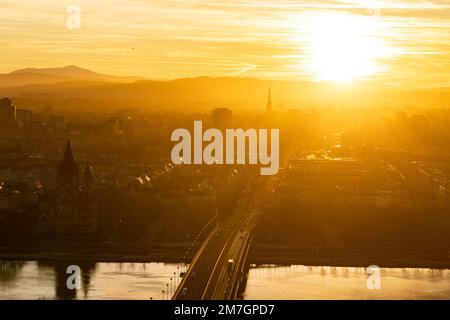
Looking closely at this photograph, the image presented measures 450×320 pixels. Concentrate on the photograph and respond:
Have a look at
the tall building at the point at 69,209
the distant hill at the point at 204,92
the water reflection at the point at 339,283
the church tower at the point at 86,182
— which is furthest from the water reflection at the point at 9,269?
the distant hill at the point at 204,92

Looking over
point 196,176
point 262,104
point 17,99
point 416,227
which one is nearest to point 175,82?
point 262,104

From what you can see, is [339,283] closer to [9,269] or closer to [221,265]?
[221,265]

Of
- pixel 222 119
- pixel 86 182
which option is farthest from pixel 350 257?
pixel 222 119

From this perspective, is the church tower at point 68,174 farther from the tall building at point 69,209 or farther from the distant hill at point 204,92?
the distant hill at point 204,92

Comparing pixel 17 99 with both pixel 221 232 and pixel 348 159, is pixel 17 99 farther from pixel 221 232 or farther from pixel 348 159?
pixel 221 232

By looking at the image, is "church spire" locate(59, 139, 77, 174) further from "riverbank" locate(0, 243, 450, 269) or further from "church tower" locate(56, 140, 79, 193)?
"riverbank" locate(0, 243, 450, 269)

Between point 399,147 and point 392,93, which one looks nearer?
point 399,147
